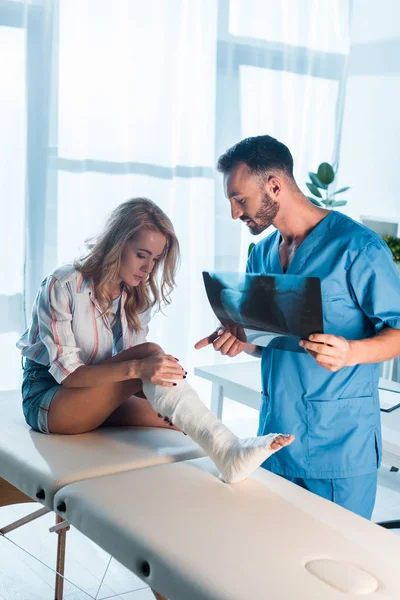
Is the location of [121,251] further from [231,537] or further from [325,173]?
[325,173]

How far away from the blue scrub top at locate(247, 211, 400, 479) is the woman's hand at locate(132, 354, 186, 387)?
0.23 meters

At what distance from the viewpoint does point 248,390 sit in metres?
2.42

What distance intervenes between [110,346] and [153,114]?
178 centimetres

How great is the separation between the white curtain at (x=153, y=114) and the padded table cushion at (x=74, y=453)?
1.29 metres

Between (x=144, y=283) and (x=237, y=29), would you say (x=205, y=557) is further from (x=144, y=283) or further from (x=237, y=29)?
(x=237, y=29)

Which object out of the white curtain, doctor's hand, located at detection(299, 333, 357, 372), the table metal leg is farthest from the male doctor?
the white curtain

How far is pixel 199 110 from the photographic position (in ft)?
11.5

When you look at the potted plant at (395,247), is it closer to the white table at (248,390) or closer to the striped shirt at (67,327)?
the white table at (248,390)


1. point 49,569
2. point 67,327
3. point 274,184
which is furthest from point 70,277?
point 49,569

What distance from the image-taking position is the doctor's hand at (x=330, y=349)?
56.6 inches

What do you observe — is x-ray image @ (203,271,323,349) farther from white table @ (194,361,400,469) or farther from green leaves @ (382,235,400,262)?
green leaves @ (382,235,400,262)

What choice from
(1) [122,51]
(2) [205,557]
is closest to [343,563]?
(2) [205,557]

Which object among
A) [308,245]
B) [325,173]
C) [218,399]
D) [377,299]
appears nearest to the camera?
[377,299]

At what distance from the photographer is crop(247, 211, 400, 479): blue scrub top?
1.59 metres
